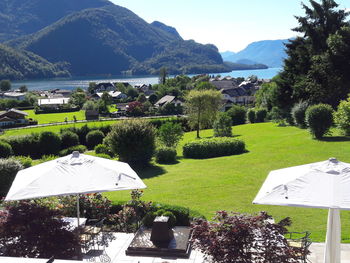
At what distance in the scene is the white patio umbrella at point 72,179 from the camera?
7.65m

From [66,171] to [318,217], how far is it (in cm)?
787

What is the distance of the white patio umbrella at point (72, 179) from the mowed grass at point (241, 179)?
463cm

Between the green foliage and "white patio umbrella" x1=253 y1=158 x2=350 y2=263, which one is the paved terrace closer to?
"white patio umbrella" x1=253 y1=158 x2=350 y2=263

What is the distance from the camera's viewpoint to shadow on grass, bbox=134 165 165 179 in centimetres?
1975

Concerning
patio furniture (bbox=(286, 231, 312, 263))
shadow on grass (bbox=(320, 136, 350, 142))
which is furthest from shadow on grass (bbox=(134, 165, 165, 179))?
patio furniture (bbox=(286, 231, 312, 263))

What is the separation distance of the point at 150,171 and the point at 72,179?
514 inches

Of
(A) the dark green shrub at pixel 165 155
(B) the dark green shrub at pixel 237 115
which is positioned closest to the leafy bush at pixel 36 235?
(A) the dark green shrub at pixel 165 155

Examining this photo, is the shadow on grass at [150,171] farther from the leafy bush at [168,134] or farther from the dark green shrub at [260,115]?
the dark green shrub at [260,115]

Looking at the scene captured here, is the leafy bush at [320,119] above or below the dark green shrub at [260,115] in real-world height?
above

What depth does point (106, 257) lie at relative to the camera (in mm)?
9078

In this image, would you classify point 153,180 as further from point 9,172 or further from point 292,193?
point 292,193

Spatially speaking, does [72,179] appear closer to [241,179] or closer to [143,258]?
[143,258]

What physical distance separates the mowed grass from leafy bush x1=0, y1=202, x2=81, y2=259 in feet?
19.4

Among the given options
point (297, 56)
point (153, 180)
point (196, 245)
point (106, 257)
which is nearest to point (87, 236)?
point (106, 257)
